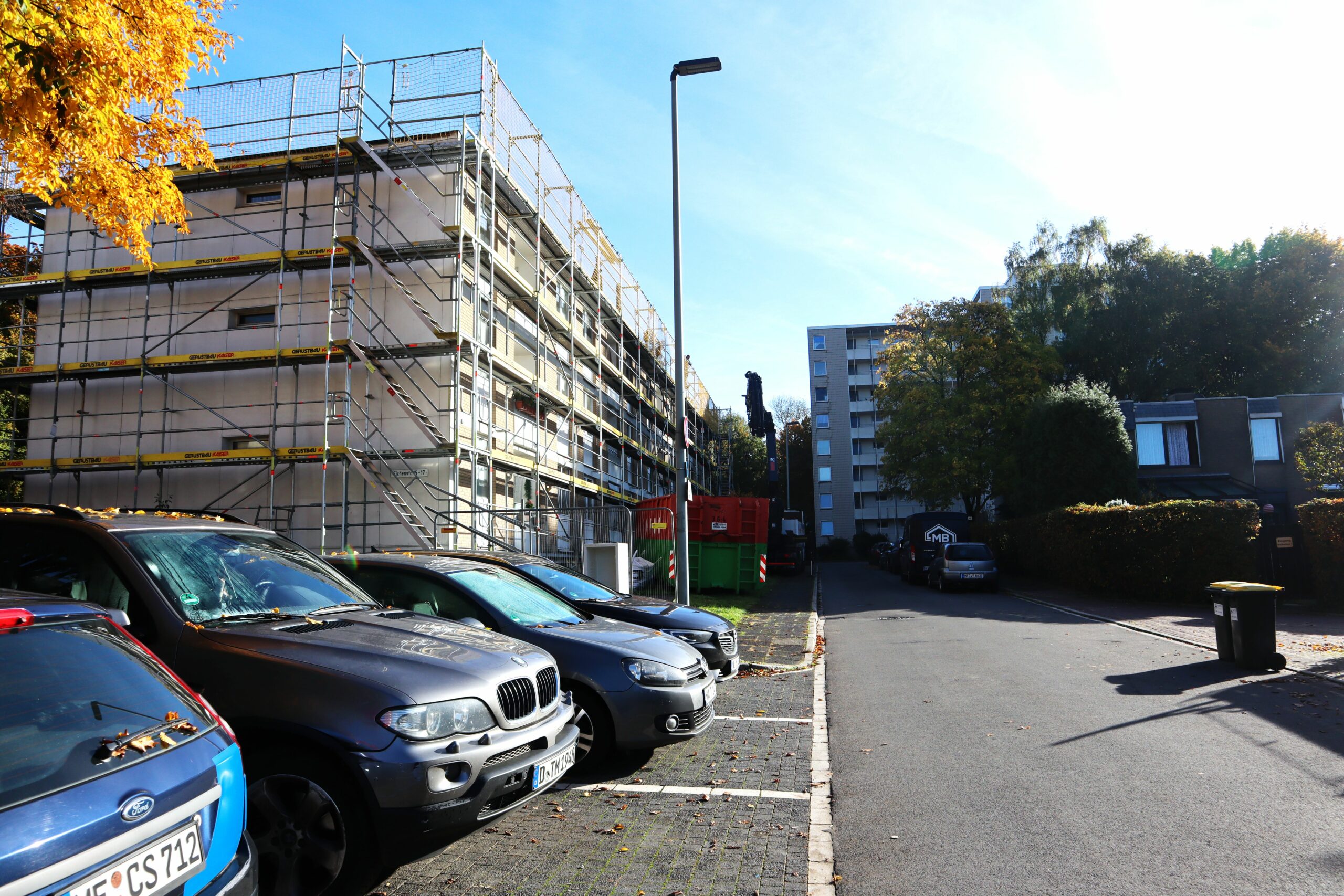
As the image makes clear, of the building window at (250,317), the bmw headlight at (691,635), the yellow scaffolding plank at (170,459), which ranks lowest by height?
the bmw headlight at (691,635)

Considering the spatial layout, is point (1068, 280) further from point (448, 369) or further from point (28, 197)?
point (28, 197)

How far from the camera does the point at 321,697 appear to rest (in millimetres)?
3633

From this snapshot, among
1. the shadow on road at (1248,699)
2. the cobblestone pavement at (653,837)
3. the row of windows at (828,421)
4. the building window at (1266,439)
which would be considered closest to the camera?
the cobblestone pavement at (653,837)

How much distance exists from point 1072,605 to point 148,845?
64.9ft

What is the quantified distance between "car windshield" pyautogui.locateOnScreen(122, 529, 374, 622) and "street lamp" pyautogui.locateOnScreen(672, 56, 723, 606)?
7760 millimetres

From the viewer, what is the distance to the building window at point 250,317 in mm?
19469

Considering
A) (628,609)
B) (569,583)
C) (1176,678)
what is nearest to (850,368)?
(1176,678)

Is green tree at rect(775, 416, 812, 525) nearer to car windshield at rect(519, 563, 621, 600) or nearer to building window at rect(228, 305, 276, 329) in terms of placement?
building window at rect(228, 305, 276, 329)

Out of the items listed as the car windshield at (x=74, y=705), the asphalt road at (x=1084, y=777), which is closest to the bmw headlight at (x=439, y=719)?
the car windshield at (x=74, y=705)

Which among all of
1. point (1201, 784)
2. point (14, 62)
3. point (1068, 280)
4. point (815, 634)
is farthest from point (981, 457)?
point (14, 62)

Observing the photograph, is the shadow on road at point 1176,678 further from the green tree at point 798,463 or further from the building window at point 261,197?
the green tree at point 798,463

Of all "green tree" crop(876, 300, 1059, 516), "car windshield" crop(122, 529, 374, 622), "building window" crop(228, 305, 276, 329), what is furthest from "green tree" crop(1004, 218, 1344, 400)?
"car windshield" crop(122, 529, 374, 622)

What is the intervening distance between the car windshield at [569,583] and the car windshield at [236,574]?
8.62 feet

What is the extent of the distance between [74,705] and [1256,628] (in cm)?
1119
